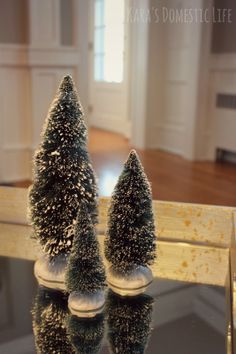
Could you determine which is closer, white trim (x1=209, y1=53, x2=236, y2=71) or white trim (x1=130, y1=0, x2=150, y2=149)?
white trim (x1=209, y1=53, x2=236, y2=71)

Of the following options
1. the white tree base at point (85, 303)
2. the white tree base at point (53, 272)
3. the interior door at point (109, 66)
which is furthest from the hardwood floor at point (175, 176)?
the white tree base at point (85, 303)

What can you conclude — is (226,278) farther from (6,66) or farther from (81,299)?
(6,66)

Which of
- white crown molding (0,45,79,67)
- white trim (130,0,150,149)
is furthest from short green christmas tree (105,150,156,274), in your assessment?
white trim (130,0,150,149)

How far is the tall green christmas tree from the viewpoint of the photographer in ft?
2.41

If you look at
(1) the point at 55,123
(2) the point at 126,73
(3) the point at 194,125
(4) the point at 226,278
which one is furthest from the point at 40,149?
(2) the point at 126,73

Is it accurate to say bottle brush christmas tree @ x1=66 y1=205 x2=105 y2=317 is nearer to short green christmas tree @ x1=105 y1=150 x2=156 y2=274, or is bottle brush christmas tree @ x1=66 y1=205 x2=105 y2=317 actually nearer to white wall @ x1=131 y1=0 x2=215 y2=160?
short green christmas tree @ x1=105 y1=150 x2=156 y2=274

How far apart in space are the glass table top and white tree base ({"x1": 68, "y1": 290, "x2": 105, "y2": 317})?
0.01 meters

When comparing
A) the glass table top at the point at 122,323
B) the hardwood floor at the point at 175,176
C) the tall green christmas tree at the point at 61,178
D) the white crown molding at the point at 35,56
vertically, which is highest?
the white crown molding at the point at 35,56

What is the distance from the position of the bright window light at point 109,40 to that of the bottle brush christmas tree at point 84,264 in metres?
4.74

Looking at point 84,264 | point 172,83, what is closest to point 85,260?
point 84,264

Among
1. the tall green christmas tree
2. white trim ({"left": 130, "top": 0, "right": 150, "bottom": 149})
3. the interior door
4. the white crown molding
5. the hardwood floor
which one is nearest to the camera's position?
the tall green christmas tree

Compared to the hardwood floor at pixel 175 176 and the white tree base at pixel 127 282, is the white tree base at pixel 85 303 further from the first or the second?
the hardwood floor at pixel 175 176

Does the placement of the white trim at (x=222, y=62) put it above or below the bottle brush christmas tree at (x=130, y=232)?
above

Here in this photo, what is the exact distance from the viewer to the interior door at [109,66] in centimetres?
517
